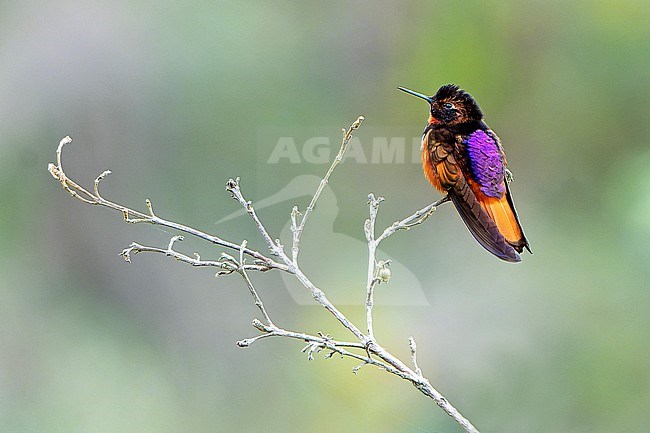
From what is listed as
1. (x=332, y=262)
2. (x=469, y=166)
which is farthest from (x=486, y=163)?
(x=332, y=262)

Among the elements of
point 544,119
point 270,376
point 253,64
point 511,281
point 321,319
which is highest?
point 544,119

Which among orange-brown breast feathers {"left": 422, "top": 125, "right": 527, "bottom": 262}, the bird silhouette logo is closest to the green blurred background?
the bird silhouette logo

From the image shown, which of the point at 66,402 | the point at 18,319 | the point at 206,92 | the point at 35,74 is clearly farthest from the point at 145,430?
the point at 35,74

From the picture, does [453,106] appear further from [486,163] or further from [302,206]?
[302,206]

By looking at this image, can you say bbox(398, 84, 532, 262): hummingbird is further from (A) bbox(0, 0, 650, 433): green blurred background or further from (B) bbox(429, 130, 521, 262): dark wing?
(A) bbox(0, 0, 650, 433): green blurred background

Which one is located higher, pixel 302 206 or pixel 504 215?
pixel 302 206

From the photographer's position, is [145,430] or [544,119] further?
[544,119]

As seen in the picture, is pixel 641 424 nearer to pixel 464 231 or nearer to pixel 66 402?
pixel 464 231
